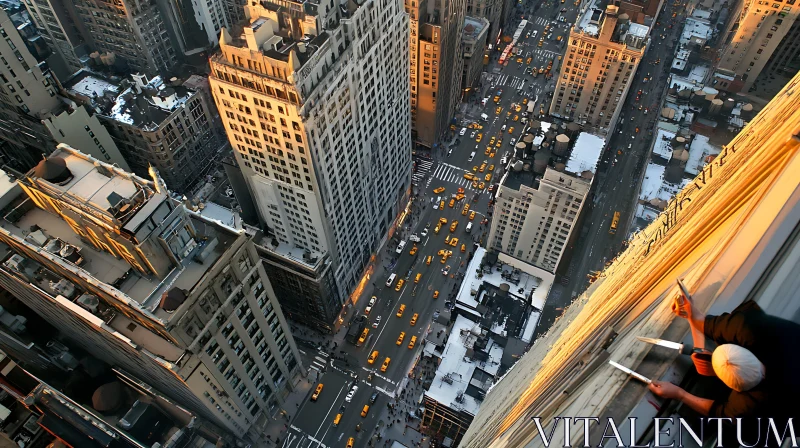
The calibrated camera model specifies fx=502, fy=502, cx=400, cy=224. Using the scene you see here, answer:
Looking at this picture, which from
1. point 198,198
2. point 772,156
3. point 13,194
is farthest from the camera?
point 198,198

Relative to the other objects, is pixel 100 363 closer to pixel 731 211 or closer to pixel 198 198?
pixel 198 198

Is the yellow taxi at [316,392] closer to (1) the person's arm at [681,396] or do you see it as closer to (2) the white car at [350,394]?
(2) the white car at [350,394]

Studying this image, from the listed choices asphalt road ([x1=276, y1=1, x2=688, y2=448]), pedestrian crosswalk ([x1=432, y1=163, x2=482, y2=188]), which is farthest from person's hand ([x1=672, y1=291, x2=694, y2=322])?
pedestrian crosswalk ([x1=432, y1=163, x2=482, y2=188])

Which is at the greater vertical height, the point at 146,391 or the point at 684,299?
the point at 684,299

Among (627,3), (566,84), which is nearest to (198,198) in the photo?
(566,84)

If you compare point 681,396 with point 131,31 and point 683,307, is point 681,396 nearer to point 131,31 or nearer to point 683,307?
point 683,307

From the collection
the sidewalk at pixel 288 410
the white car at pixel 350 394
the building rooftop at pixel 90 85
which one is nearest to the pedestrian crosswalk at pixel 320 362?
the sidewalk at pixel 288 410

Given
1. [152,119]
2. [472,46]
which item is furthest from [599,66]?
[152,119]
